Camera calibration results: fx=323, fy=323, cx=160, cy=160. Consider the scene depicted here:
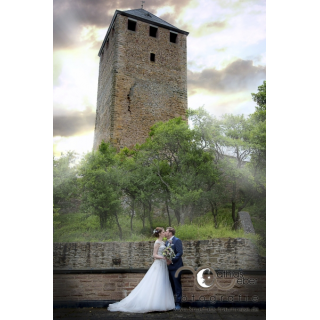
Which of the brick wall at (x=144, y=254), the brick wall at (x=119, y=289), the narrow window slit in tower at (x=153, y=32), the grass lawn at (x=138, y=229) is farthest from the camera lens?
the narrow window slit in tower at (x=153, y=32)

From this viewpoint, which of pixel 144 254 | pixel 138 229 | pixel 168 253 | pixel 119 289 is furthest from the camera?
pixel 138 229

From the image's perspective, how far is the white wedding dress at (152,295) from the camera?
5.52 m

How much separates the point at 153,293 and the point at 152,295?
0.12ft

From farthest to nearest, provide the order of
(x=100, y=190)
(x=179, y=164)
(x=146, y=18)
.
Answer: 1. (x=146, y=18)
2. (x=179, y=164)
3. (x=100, y=190)

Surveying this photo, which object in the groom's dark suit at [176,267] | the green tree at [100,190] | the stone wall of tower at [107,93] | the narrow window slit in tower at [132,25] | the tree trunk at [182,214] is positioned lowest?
the groom's dark suit at [176,267]

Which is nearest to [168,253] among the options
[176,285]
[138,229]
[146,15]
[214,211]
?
[176,285]

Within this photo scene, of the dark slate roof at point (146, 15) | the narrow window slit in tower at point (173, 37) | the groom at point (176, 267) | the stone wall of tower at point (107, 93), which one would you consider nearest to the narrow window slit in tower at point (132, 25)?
the dark slate roof at point (146, 15)

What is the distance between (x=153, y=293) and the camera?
5.58 meters

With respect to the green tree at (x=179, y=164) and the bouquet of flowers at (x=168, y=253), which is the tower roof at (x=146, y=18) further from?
the bouquet of flowers at (x=168, y=253)

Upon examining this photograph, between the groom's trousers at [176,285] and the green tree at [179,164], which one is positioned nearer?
the groom's trousers at [176,285]

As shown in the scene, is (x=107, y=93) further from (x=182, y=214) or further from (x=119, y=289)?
(x=119, y=289)

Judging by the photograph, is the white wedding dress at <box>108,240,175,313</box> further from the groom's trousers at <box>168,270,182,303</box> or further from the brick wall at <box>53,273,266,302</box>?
the brick wall at <box>53,273,266,302</box>
